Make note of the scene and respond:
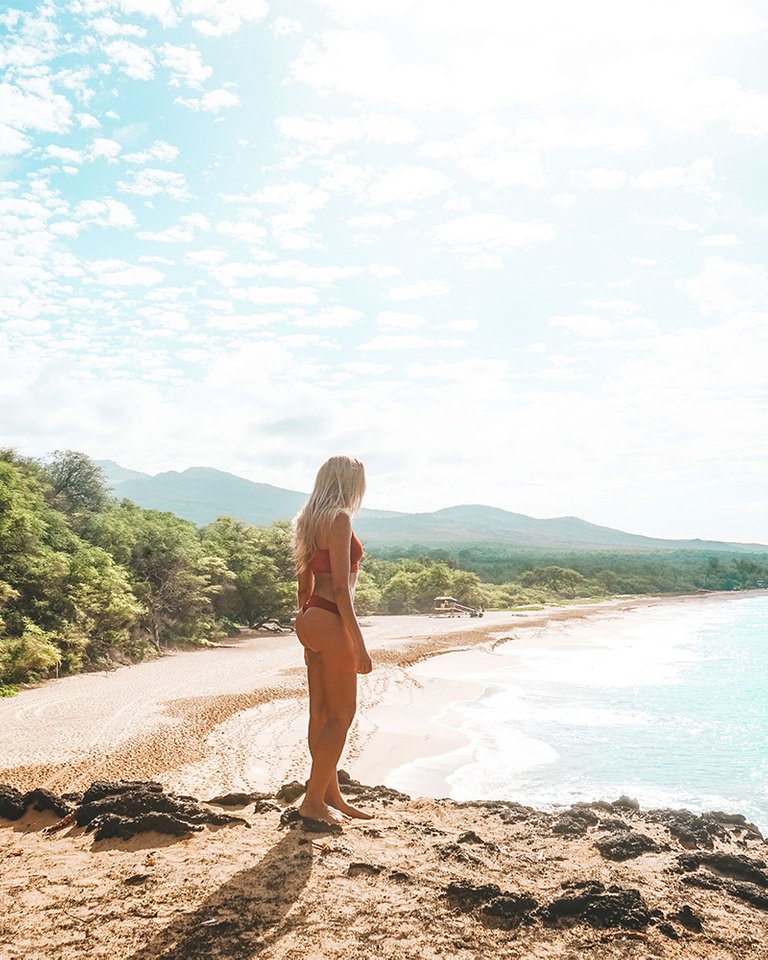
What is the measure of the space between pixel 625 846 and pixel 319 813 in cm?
186

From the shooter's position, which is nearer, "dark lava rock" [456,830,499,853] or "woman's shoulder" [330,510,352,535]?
"dark lava rock" [456,830,499,853]

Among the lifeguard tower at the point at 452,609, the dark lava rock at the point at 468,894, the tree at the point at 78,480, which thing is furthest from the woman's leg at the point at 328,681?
the lifeguard tower at the point at 452,609

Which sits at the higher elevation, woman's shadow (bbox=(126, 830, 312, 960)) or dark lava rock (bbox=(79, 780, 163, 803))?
woman's shadow (bbox=(126, 830, 312, 960))

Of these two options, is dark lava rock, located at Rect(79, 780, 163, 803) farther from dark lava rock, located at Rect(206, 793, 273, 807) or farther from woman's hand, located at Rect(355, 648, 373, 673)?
woman's hand, located at Rect(355, 648, 373, 673)

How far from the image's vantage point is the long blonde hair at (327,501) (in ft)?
13.4

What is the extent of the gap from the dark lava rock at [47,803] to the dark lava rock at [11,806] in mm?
49

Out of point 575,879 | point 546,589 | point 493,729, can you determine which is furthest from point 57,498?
point 546,589

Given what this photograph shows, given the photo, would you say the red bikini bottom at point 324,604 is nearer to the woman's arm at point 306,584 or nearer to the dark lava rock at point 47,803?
the woman's arm at point 306,584

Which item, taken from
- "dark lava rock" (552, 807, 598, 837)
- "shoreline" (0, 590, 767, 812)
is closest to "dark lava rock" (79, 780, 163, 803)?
"shoreline" (0, 590, 767, 812)

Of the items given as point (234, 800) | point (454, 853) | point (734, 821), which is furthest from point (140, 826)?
point (734, 821)

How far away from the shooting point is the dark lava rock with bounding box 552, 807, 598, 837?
174 inches

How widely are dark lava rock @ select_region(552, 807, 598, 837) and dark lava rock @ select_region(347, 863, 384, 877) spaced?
1.57 meters

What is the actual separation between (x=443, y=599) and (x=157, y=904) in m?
44.7

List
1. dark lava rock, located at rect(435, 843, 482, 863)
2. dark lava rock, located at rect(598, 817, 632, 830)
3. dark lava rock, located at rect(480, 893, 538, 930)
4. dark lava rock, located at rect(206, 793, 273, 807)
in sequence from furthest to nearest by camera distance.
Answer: dark lava rock, located at rect(206, 793, 273, 807)
dark lava rock, located at rect(598, 817, 632, 830)
dark lava rock, located at rect(435, 843, 482, 863)
dark lava rock, located at rect(480, 893, 538, 930)
